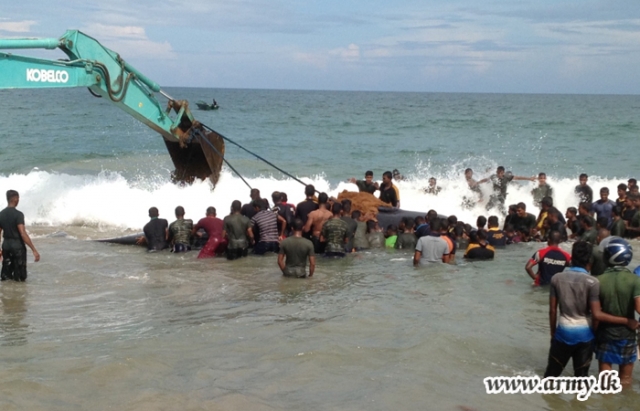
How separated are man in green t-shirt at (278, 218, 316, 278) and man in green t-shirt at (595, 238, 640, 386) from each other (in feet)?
17.1

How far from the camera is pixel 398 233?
14.2 m

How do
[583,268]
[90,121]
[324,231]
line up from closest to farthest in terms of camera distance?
[583,268] → [324,231] → [90,121]

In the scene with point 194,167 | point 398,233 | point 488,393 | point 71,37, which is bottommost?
point 488,393

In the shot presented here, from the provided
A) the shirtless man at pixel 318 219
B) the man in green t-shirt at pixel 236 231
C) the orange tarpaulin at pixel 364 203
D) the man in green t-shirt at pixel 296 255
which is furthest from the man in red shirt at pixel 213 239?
the orange tarpaulin at pixel 364 203

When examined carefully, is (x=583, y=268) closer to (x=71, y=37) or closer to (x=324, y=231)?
(x=324, y=231)

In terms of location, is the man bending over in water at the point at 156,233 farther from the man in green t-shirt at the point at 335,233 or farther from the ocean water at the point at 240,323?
the man in green t-shirt at the point at 335,233

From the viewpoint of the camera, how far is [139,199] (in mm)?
19578

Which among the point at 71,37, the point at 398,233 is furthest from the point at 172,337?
the point at 71,37

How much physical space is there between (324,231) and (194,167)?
5.48 m

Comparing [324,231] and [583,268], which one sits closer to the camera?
[583,268]

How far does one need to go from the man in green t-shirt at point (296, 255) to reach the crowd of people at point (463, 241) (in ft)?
0.05

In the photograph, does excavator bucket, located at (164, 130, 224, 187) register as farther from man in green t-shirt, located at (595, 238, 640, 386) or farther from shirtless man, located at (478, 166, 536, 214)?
man in green t-shirt, located at (595, 238, 640, 386)

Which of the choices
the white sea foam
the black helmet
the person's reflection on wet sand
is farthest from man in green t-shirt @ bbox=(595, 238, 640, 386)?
the white sea foam

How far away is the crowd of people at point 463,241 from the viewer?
23.1ft
